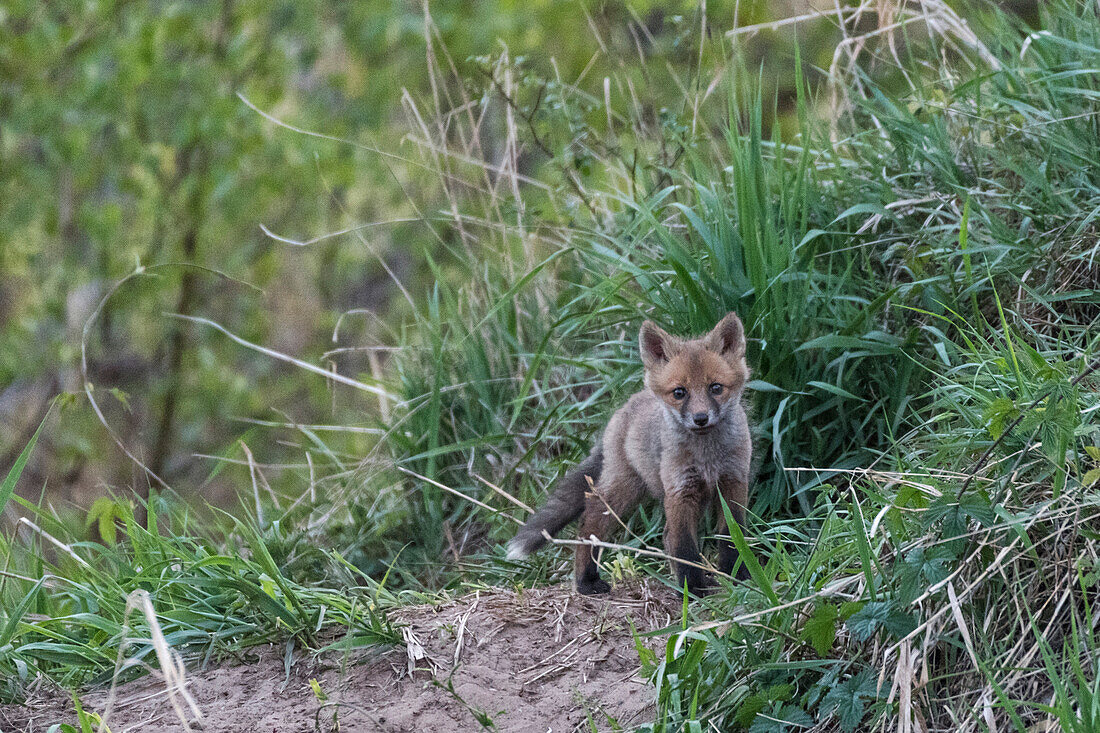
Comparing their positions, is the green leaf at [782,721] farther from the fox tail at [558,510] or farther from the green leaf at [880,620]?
the fox tail at [558,510]

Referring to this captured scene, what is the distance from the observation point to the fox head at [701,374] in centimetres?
352

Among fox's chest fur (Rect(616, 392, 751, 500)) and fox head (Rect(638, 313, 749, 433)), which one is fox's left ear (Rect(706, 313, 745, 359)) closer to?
fox head (Rect(638, 313, 749, 433))

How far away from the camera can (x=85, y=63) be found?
28.4 ft

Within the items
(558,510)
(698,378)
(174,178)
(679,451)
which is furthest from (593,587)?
(174,178)

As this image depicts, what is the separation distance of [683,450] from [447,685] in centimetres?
122

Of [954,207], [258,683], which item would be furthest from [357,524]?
[954,207]

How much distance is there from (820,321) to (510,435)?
142 cm

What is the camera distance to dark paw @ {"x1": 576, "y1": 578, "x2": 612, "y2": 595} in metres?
3.58

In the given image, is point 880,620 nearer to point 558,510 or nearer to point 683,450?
point 683,450

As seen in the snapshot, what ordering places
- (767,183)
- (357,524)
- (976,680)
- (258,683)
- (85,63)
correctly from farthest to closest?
(85,63)
(357,524)
(767,183)
(258,683)
(976,680)

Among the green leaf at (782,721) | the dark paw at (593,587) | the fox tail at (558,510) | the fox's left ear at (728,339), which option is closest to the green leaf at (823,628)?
the green leaf at (782,721)

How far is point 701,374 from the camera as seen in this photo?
11.6ft

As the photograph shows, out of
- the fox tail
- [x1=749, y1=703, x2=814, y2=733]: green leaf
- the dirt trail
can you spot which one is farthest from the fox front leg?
[x1=749, y1=703, x2=814, y2=733]: green leaf

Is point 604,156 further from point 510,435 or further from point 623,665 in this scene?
point 623,665
